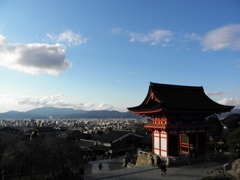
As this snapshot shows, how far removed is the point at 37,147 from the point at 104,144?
33062 millimetres

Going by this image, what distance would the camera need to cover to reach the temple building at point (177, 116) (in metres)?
27.8

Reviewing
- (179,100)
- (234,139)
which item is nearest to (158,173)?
(234,139)

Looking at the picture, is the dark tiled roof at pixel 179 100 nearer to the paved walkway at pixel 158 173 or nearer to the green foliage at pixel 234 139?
the green foliage at pixel 234 139

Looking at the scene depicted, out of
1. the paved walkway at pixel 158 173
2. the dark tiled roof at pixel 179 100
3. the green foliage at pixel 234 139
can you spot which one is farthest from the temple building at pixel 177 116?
the green foliage at pixel 234 139

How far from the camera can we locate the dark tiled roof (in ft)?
93.1

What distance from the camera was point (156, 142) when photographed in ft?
97.2

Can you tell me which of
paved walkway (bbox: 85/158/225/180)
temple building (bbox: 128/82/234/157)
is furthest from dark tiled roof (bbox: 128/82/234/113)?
paved walkway (bbox: 85/158/225/180)

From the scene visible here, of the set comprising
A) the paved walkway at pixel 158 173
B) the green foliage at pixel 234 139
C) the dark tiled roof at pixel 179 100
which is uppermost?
the dark tiled roof at pixel 179 100

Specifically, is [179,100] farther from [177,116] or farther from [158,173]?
[158,173]

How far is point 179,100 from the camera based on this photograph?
1171 inches

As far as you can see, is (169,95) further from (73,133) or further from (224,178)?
(73,133)

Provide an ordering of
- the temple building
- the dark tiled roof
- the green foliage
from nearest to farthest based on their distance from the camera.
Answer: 1. the green foliage
2. the temple building
3. the dark tiled roof

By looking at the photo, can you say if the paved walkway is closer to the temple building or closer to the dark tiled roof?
the temple building

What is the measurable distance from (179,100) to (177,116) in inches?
84.3
